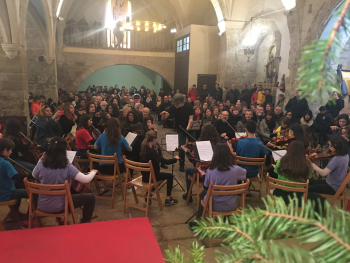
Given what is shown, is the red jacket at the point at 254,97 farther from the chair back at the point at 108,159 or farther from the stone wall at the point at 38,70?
the stone wall at the point at 38,70

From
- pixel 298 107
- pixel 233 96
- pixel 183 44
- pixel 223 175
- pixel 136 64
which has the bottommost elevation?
pixel 223 175

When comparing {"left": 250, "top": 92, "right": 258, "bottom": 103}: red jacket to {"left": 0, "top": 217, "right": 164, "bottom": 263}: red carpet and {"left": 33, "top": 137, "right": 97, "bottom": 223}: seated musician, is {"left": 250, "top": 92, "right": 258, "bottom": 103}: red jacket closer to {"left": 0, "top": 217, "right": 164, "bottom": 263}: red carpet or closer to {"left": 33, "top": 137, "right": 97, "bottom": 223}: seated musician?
{"left": 33, "top": 137, "right": 97, "bottom": 223}: seated musician

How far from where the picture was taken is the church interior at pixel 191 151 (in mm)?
424

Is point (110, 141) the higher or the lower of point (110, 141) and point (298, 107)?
the lower

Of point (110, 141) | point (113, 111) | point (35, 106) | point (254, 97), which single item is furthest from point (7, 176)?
point (254, 97)

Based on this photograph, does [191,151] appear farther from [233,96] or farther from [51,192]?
[233,96]

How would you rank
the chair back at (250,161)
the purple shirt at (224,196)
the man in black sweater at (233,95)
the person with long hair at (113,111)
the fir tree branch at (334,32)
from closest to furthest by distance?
the fir tree branch at (334,32), the purple shirt at (224,196), the chair back at (250,161), the person with long hair at (113,111), the man in black sweater at (233,95)

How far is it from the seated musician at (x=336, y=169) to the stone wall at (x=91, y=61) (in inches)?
516

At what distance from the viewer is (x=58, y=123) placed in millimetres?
4996

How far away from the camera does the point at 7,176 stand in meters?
2.81

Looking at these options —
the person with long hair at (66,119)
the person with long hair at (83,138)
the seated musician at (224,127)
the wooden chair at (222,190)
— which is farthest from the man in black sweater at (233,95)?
the wooden chair at (222,190)

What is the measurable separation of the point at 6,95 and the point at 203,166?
596cm

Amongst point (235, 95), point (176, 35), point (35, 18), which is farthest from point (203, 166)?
point (176, 35)

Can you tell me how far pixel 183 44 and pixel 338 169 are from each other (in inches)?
473
